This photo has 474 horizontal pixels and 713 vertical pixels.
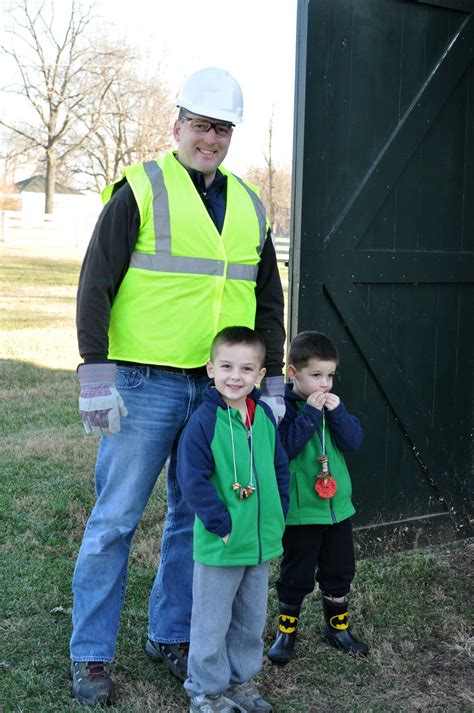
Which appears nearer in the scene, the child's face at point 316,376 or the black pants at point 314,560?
the child's face at point 316,376

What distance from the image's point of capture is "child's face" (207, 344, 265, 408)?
3037 mm

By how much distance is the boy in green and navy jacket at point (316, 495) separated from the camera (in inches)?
138

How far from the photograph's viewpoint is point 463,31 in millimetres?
4570

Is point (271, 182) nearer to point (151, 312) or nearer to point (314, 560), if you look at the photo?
point (314, 560)

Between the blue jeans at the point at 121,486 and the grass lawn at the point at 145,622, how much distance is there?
0.32m

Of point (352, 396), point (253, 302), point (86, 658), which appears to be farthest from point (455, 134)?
point (86, 658)

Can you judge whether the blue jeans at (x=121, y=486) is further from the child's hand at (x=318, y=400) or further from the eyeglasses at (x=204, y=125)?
the eyeglasses at (x=204, y=125)

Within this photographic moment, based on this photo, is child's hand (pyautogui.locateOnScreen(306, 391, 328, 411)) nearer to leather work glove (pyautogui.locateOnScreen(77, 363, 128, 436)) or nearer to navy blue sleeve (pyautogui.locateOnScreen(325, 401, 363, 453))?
navy blue sleeve (pyautogui.locateOnScreen(325, 401, 363, 453))

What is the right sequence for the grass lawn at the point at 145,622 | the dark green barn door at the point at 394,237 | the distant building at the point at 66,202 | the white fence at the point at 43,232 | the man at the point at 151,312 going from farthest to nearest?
the distant building at the point at 66,202
the white fence at the point at 43,232
the dark green barn door at the point at 394,237
the grass lawn at the point at 145,622
the man at the point at 151,312

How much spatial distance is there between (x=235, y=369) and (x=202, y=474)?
37 centimetres

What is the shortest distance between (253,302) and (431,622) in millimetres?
1738

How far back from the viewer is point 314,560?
373 centimetres

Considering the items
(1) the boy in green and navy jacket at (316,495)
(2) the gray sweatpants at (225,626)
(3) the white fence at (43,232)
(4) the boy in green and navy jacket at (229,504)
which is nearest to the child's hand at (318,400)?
(1) the boy in green and navy jacket at (316,495)

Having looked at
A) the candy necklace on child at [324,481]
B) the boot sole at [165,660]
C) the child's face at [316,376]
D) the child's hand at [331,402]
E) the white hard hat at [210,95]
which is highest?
the white hard hat at [210,95]
